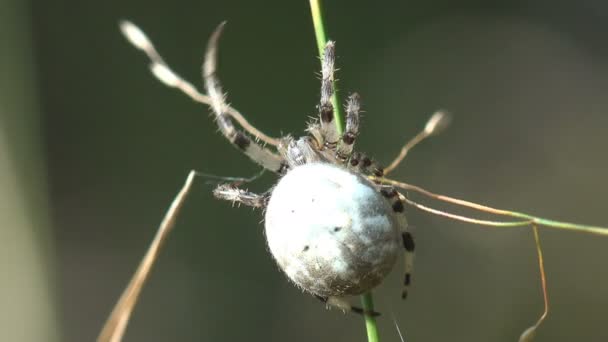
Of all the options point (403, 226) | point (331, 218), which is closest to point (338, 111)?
point (331, 218)

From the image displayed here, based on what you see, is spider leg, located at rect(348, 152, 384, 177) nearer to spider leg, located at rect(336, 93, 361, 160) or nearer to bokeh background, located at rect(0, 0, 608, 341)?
spider leg, located at rect(336, 93, 361, 160)

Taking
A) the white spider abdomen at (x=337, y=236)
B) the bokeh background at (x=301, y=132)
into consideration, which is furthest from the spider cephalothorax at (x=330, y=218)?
the bokeh background at (x=301, y=132)

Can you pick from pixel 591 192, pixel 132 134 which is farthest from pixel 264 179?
pixel 591 192

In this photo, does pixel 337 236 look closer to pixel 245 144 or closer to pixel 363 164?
pixel 363 164

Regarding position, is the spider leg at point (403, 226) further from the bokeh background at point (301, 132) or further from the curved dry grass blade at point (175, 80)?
the bokeh background at point (301, 132)

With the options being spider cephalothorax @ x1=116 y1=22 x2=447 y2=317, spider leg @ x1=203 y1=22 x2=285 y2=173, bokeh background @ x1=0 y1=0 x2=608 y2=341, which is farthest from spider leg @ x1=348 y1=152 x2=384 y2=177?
bokeh background @ x1=0 y1=0 x2=608 y2=341
